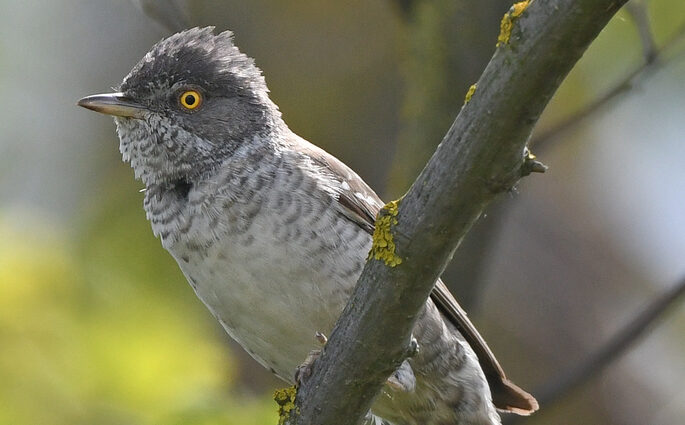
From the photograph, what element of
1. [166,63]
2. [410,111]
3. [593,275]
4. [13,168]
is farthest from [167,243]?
[593,275]

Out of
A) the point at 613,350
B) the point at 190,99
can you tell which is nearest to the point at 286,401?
the point at 190,99

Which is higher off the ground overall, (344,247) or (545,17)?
(545,17)

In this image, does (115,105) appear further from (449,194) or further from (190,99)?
(449,194)

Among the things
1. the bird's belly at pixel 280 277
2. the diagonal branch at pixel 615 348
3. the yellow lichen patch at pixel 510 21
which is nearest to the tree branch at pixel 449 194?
the yellow lichen patch at pixel 510 21

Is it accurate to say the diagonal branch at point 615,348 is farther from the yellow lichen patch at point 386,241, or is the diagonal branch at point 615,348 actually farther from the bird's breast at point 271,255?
the yellow lichen patch at point 386,241

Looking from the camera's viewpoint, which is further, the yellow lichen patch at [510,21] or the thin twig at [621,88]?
the thin twig at [621,88]

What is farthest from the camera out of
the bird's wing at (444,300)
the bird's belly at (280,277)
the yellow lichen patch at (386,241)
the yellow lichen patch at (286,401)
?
the bird's wing at (444,300)

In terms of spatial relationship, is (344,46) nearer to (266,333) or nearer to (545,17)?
(266,333)

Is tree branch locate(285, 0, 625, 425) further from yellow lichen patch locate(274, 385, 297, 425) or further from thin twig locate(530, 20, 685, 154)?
thin twig locate(530, 20, 685, 154)
